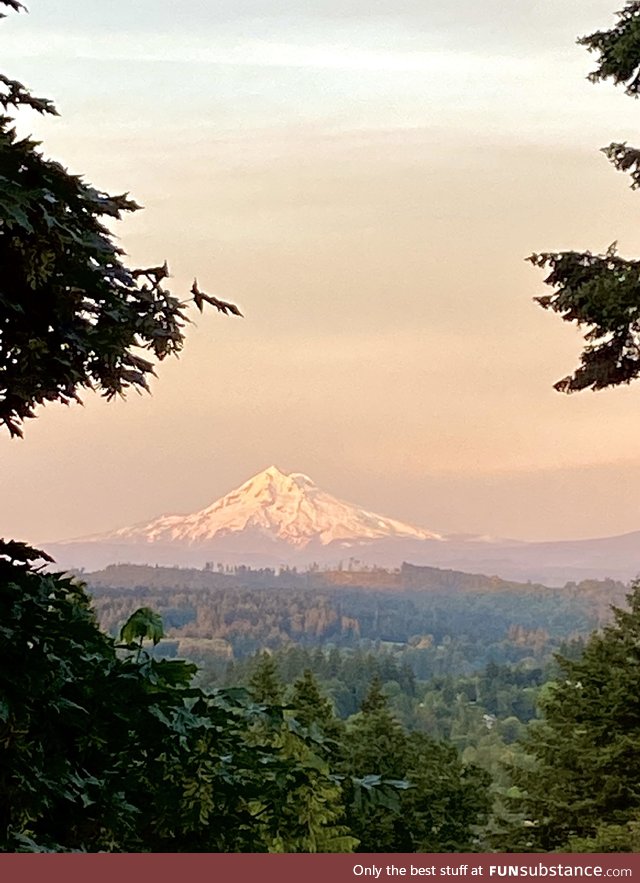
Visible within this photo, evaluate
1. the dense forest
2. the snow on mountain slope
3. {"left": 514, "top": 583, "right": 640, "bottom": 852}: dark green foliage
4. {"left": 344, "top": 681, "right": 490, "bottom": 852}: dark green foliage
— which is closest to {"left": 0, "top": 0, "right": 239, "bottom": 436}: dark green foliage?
the dense forest

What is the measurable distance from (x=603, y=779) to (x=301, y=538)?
245ft

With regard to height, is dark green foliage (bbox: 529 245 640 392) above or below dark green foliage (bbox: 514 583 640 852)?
above

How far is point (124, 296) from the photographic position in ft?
12.9

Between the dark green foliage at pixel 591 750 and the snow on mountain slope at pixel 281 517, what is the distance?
4539cm

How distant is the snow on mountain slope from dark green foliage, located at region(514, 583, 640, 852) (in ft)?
149

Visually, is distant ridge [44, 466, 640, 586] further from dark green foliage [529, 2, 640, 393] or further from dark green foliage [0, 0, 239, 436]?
dark green foliage [0, 0, 239, 436]

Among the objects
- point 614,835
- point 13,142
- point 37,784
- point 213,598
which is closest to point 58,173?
point 13,142

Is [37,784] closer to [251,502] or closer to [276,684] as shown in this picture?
[276,684]

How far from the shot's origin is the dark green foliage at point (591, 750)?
1681 cm

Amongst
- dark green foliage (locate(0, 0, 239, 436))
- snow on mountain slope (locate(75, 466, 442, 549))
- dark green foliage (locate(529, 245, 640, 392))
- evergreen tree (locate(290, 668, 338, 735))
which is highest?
snow on mountain slope (locate(75, 466, 442, 549))

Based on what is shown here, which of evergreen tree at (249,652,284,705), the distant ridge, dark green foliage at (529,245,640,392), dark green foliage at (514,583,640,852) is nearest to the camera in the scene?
dark green foliage at (529,245,640,392)

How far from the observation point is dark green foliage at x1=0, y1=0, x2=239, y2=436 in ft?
12.1

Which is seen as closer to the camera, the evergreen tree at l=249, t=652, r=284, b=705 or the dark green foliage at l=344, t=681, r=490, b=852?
the dark green foliage at l=344, t=681, r=490, b=852

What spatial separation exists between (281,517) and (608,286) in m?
75.1
